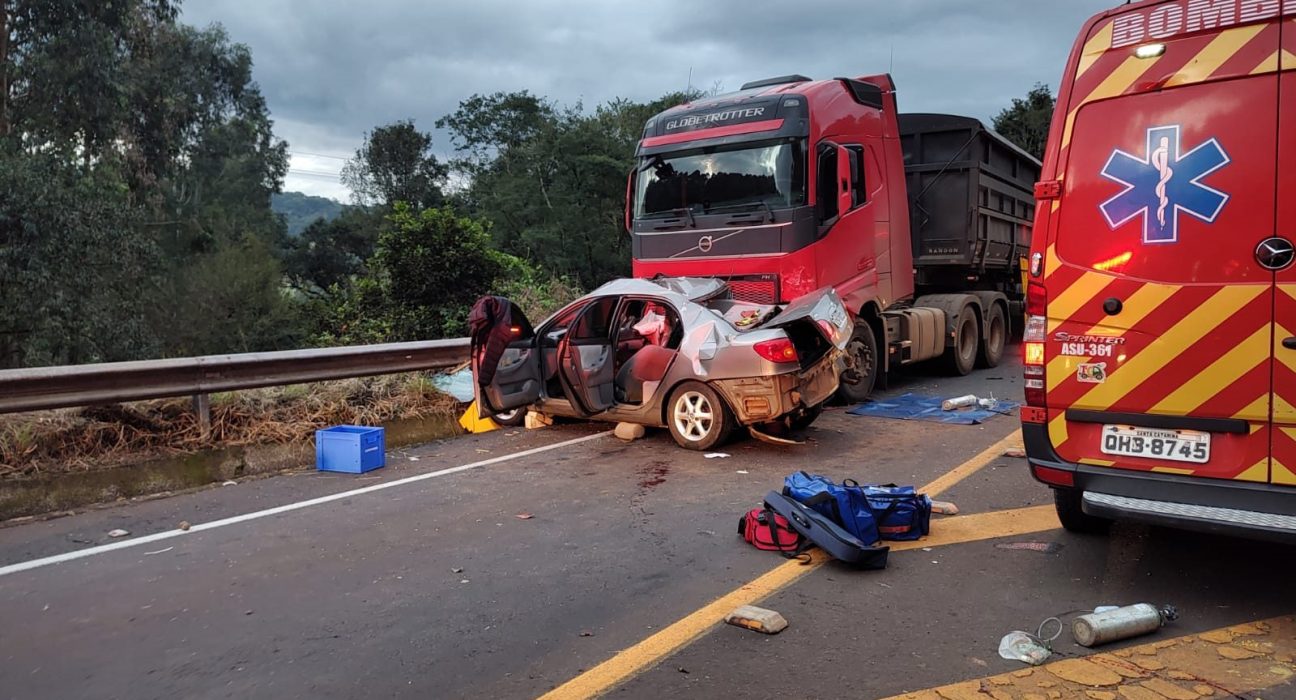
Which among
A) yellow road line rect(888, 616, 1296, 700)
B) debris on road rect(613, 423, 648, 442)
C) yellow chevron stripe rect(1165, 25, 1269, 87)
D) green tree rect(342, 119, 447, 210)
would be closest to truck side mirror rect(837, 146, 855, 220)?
debris on road rect(613, 423, 648, 442)

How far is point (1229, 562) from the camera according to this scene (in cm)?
427

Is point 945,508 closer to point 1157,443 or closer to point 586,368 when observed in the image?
point 1157,443

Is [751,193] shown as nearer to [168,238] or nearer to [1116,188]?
[1116,188]

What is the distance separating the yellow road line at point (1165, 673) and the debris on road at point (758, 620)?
2.33 ft

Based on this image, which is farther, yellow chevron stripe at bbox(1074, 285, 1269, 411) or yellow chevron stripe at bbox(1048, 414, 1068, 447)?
yellow chevron stripe at bbox(1048, 414, 1068, 447)

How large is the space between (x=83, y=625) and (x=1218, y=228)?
5237 millimetres

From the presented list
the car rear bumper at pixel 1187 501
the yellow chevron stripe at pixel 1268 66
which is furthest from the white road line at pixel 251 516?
the yellow chevron stripe at pixel 1268 66

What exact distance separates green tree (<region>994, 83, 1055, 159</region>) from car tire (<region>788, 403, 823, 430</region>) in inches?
910

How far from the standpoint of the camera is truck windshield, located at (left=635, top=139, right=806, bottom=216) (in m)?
9.09

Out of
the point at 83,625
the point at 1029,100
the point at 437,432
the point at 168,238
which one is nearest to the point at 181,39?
the point at 168,238

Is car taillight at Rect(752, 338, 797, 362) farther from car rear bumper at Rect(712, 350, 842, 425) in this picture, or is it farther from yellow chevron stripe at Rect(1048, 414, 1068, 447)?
yellow chevron stripe at Rect(1048, 414, 1068, 447)

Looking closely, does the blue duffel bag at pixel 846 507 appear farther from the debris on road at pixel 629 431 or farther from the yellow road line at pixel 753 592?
the debris on road at pixel 629 431

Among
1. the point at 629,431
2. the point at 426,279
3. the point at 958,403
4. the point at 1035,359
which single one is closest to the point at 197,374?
the point at 629,431

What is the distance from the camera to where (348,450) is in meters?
6.86
